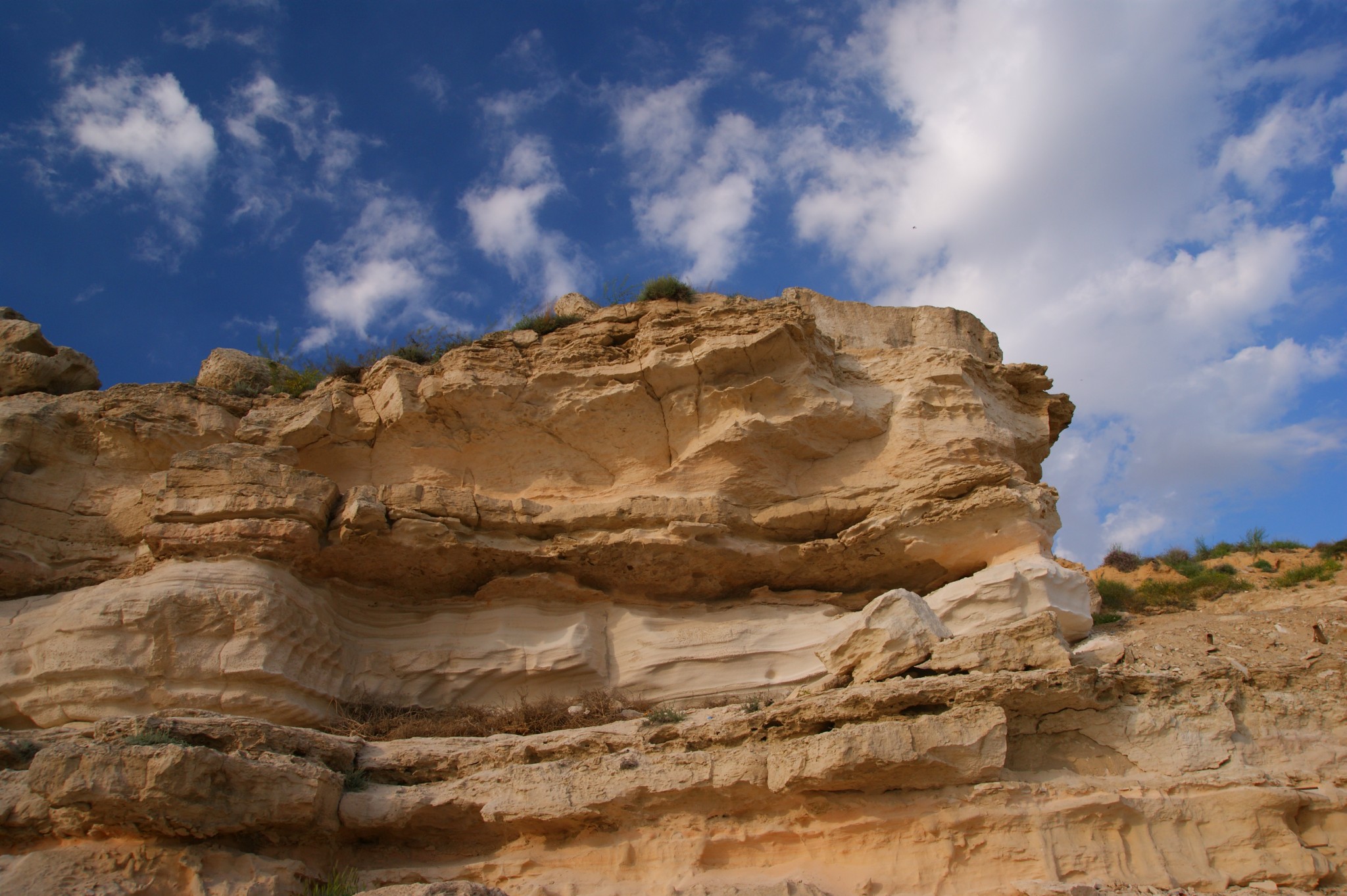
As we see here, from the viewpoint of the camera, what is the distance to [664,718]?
296 inches

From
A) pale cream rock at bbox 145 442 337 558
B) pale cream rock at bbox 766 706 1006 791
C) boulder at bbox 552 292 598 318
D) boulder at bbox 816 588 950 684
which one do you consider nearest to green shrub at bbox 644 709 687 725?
pale cream rock at bbox 766 706 1006 791

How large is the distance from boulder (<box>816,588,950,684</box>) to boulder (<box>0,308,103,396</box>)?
10035mm

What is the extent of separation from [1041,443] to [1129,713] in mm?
5533

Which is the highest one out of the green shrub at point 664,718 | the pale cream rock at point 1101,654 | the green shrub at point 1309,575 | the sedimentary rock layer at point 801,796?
the green shrub at point 1309,575

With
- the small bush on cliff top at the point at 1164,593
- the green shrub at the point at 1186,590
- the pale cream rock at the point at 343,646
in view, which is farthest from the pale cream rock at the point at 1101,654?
the green shrub at the point at 1186,590

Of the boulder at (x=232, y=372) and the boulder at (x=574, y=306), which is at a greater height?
the boulder at (x=574, y=306)

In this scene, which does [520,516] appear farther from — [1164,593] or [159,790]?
[1164,593]

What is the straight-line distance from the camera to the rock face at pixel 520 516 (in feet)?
27.8

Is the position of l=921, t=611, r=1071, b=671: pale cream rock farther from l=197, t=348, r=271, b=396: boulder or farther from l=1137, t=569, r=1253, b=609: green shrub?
l=197, t=348, r=271, b=396: boulder

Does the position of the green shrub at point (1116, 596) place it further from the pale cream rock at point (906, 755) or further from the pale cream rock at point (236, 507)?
the pale cream rock at point (236, 507)

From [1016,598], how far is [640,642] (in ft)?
13.2

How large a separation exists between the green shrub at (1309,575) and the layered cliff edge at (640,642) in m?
1.98

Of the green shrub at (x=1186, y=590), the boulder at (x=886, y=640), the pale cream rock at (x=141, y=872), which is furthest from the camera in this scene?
the green shrub at (x=1186, y=590)

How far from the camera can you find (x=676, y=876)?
6.37m
